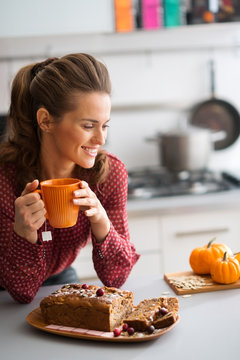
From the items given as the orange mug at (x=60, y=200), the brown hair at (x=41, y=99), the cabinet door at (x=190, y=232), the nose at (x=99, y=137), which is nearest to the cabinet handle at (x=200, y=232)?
the cabinet door at (x=190, y=232)

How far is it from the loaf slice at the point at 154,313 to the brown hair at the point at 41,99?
1.52ft

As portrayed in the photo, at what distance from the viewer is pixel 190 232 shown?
8.54ft

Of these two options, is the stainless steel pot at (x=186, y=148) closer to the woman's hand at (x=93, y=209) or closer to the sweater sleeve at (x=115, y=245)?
the sweater sleeve at (x=115, y=245)

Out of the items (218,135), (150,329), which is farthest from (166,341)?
(218,135)

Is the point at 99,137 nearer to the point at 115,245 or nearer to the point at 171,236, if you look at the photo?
the point at 115,245

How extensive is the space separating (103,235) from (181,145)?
1.44m

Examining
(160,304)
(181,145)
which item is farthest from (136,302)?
(181,145)

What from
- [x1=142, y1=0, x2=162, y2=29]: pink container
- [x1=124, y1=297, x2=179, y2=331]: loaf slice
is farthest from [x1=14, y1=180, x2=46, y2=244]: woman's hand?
[x1=142, y1=0, x2=162, y2=29]: pink container

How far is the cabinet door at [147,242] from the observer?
256cm

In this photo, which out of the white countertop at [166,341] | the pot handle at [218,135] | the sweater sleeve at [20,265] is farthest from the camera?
the pot handle at [218,135]

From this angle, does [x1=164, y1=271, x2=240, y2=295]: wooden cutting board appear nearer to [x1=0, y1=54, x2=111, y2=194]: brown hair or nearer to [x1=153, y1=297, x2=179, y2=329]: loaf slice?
[x1=153, y1=297, x2=179, y2=329]: loaf slice

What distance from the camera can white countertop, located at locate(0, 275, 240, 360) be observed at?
3.57ft

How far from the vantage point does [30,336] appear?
47.3 inches

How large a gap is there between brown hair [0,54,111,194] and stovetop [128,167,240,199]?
103cm
